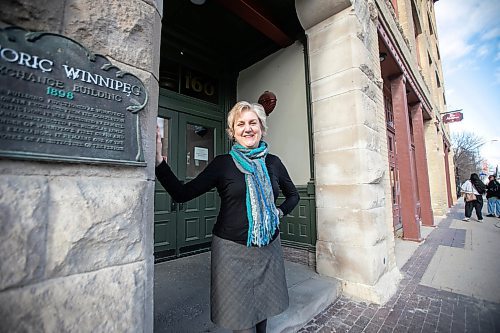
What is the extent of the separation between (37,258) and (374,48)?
5182 mm

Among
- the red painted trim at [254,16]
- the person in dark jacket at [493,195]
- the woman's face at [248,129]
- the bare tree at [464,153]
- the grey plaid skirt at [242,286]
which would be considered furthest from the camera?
the bare tree at [464,153]

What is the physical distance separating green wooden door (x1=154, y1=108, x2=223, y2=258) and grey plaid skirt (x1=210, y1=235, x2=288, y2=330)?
250cm

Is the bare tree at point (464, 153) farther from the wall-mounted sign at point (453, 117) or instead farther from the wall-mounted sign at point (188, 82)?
the wall-mounted sign at point (188, 82)

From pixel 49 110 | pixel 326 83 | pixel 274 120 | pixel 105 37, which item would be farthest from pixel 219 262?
pixel 274 120

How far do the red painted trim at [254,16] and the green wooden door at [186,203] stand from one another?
1.91 m

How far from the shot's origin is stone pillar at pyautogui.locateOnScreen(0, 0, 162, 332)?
0.92 meters

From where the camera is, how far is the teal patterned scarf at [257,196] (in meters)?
1.66

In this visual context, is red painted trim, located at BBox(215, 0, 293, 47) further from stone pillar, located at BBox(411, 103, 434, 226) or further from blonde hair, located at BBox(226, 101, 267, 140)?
stone pillar, located at BBox(411, 103, 434, 226)

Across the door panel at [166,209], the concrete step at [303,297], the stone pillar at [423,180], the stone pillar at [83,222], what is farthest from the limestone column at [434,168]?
the stone pillar at [83,222]

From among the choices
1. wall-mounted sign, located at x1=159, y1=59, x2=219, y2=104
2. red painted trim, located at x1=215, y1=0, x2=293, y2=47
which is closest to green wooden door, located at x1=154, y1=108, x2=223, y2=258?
wall-mounted sign, located at x1=159, y1=59, x2=219, y2=104

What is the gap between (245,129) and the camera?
6.11ft

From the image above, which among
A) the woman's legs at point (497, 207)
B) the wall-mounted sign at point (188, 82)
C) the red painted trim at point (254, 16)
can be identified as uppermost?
the red painted trim at point (254, 16)

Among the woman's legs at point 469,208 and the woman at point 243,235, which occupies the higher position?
the woman at point 243,235

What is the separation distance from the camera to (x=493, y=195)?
9883 millimetres
